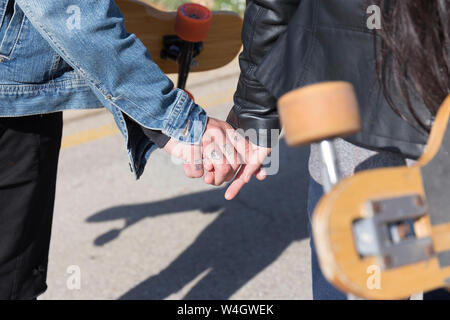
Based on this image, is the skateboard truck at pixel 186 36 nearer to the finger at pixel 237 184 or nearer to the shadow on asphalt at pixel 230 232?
the finger at pixel 237 184

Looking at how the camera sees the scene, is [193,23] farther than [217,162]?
Yes

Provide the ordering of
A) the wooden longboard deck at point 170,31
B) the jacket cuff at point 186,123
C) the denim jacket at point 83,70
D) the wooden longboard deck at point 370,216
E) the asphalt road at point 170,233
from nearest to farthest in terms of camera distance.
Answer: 1. the wooden longboard deck at point 370,216
2. the denim jacket at point 83,70
3. the jacket cuff at point 186,123
4. the wooden longboard deck at point 170,31
5. the asphalt road at point 170,233

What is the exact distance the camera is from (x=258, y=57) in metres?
1.75

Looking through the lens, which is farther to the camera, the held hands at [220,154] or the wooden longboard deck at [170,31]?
the wooden longboard deck at [170,31]

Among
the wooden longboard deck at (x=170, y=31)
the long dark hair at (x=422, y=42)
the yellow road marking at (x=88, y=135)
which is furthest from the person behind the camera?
the yellow road marking at (x=88, y=135)

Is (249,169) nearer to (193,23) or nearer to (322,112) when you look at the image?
(193,23)

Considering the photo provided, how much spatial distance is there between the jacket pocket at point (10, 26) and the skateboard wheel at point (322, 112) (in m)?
0.94

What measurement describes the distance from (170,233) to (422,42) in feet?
8.12

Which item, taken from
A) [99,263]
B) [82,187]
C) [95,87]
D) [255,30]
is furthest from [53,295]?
[255,30]

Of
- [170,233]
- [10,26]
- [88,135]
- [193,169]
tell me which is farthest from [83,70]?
[88,135]

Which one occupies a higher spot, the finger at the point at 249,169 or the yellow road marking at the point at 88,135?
the finger at the point at 249,169

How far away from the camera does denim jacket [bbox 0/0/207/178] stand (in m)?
1.46

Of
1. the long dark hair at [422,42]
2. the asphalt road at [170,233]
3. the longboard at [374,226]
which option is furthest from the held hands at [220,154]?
the asphalt road at [170,233]

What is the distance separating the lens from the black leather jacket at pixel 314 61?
1.29 metres
